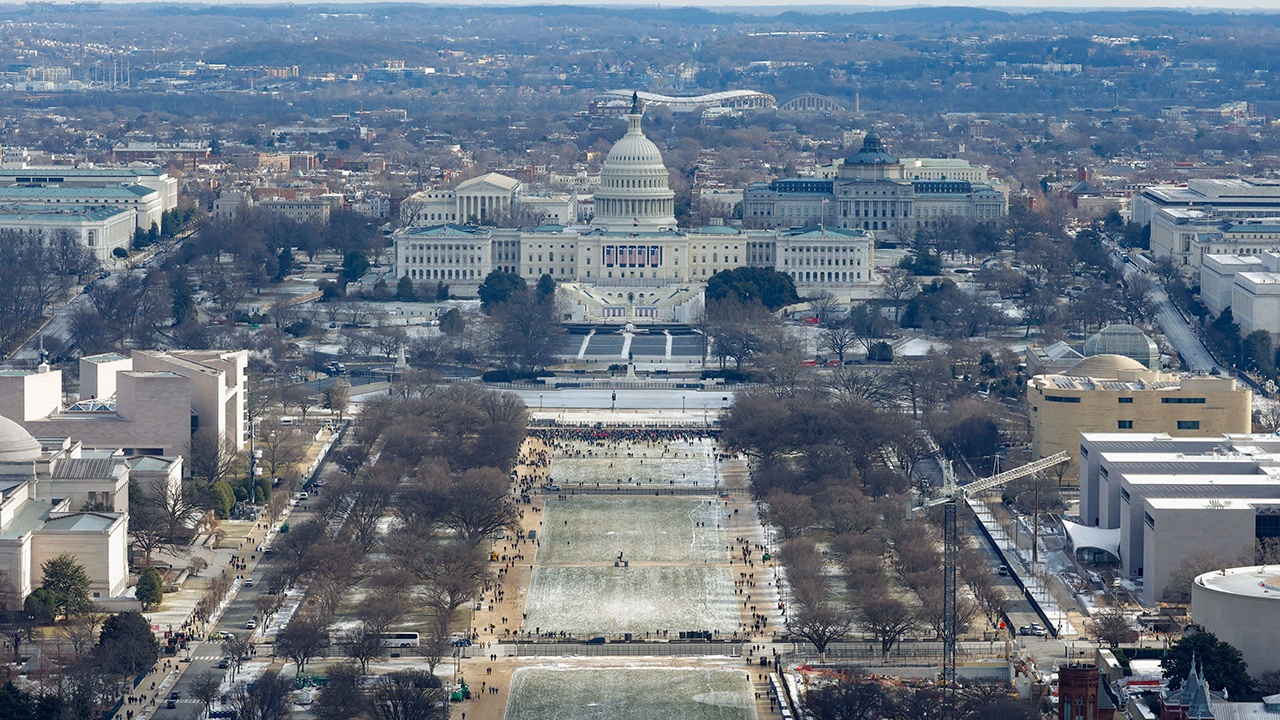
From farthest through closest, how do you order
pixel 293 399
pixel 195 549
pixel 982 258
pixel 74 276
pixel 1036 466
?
pixel 982 258
pixel 74 276
pixel 293 399
pixel 1036 466
pixel 195 549

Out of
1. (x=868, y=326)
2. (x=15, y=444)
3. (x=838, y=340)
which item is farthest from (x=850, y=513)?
(x=868, y=326)

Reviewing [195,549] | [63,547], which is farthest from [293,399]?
[63,547]

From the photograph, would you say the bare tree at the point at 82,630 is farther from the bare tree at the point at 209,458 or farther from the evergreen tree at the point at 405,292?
the evergreen tree at the point at 405,292

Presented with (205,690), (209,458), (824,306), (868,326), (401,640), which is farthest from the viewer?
(824,306)

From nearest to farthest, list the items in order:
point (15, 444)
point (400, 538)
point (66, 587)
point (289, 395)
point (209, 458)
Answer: point (66, 587)
point (400, 538)
point (15, 444)
point (209, 458)
point (289, 395)

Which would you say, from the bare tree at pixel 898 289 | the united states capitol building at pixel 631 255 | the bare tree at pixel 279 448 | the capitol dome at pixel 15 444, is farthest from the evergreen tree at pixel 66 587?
the united states capitol building at pixel 631 255

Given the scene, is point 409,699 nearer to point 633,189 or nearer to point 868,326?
point 868,326

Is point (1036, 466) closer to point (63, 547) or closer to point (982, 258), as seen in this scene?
point (63, 547)
